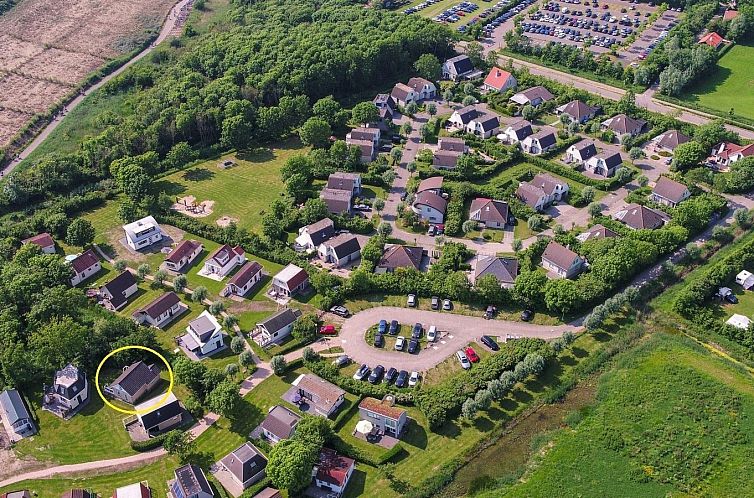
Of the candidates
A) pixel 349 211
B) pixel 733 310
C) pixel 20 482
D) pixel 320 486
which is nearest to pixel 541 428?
pixel 320 486

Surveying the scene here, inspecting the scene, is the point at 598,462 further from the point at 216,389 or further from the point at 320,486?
the point at 216,389

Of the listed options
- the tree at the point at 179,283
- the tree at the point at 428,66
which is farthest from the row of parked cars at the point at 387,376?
the tree at the point at 428,66

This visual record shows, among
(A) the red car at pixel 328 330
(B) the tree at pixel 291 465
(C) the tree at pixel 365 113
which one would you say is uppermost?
(C) the tree at pixel 365 113

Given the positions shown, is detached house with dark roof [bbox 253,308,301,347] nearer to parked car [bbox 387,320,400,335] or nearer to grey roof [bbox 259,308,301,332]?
grey roof [bbox 259,308,301,332]

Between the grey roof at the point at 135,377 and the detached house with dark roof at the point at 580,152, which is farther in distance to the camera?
the detached house with dark roof at the point at 580,152

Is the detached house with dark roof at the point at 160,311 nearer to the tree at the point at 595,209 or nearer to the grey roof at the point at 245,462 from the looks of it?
the grey roof at the point at 245,462
